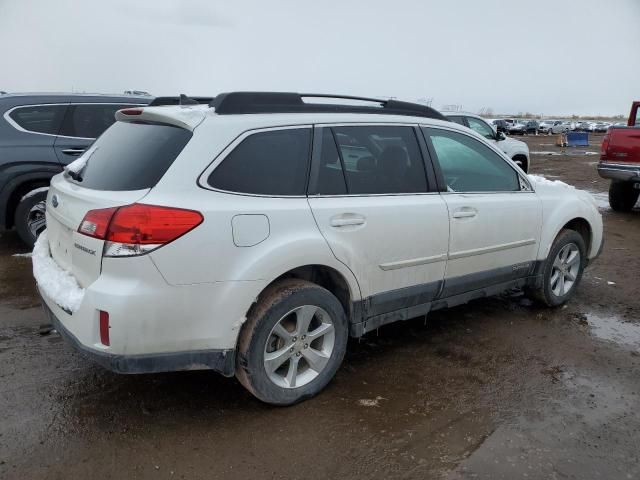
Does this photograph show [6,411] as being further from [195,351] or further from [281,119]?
[281,119]

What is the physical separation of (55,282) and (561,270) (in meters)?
4.10

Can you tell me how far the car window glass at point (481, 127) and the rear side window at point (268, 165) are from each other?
8749mm

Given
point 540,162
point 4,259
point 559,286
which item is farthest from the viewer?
point 540,162

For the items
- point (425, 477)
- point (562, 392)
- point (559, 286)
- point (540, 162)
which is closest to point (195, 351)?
point (425, 477)

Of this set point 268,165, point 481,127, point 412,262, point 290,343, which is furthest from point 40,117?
point 481,127

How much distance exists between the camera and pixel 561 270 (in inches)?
193

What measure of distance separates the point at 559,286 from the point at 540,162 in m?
17.9

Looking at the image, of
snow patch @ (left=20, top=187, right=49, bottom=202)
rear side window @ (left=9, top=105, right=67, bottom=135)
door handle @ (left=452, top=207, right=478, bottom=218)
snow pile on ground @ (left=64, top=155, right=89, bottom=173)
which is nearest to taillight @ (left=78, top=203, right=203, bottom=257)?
snow pile on ground @ (left=64, top=155, right=89, bottom=173)

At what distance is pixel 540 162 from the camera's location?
2130 centimetres

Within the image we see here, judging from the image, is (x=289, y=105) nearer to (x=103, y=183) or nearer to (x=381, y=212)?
(x=381, y=212)

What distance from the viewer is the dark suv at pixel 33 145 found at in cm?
582

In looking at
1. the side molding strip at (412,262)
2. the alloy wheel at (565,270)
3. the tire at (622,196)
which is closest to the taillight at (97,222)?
the side molding strip at (412,262)

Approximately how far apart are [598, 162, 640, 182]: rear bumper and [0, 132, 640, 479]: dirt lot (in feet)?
17.9

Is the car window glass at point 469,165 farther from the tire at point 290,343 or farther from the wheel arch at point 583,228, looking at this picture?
the tire at point 290,343
